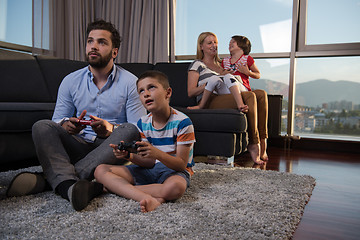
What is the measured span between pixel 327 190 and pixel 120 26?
3.28 m

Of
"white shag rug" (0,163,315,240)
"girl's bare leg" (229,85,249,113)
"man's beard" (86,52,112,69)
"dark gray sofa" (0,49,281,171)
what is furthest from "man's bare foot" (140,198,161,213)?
"girl's bare leg" (229,85,249,113)

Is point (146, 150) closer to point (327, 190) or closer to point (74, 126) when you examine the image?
point (74, 126)

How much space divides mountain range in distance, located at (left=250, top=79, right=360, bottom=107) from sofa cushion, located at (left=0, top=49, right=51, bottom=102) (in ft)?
8.38

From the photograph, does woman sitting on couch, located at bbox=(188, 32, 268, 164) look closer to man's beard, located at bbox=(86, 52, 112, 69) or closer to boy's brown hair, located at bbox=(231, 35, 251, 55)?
boy's brown hair, located at bbox=(231, 35, 251, 55)

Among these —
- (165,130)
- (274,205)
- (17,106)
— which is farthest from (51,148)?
(274,205)

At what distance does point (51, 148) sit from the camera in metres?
1.41

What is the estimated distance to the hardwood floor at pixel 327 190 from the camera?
113 cm

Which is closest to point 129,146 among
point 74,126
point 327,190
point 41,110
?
point 74,126

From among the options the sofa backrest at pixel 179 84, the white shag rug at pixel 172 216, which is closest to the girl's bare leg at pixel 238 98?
the sofa backrest at pixel 179 84

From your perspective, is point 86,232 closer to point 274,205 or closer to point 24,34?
point 274,205

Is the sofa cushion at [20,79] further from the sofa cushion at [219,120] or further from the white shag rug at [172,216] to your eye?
the sofa cushion at [219,120]

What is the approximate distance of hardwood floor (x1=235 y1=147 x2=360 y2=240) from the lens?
1129 mm

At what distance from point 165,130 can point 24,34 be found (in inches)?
122

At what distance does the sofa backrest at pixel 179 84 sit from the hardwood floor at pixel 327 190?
2.27 feet
